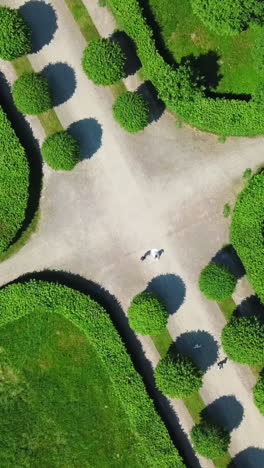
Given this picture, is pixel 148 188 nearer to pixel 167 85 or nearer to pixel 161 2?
pixel 167 85

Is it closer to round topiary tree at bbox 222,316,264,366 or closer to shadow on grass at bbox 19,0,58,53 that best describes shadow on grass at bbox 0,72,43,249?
shadow on grass at bbox 19,0,58,53

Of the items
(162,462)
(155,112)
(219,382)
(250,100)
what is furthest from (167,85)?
(162,462)

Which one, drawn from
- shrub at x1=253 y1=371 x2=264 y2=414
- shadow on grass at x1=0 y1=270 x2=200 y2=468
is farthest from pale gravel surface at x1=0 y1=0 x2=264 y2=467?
shrub at x1=253 y1=371 x2=264 y2=414

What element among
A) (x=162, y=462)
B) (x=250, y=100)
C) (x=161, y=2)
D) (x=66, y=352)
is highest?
(x=161, y=2)

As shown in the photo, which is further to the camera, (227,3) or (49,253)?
(49,253)

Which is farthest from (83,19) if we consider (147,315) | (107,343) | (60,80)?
(107,343)

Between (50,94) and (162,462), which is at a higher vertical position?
(50,94)

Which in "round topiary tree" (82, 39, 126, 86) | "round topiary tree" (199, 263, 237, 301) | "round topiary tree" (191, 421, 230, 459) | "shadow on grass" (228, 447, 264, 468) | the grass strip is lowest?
"shadow on grass" (228, 447, 264, 468)

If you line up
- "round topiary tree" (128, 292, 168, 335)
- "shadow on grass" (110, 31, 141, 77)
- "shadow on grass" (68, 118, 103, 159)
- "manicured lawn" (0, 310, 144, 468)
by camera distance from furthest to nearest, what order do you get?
"manicured lawn" (0, 310, 144, 468)
"shadow on grass" (68, 118, 103, 159)
"shadow on grass" (110, 31, 141, 77)
"round topiary tree" (128, 292, 168, 335)
